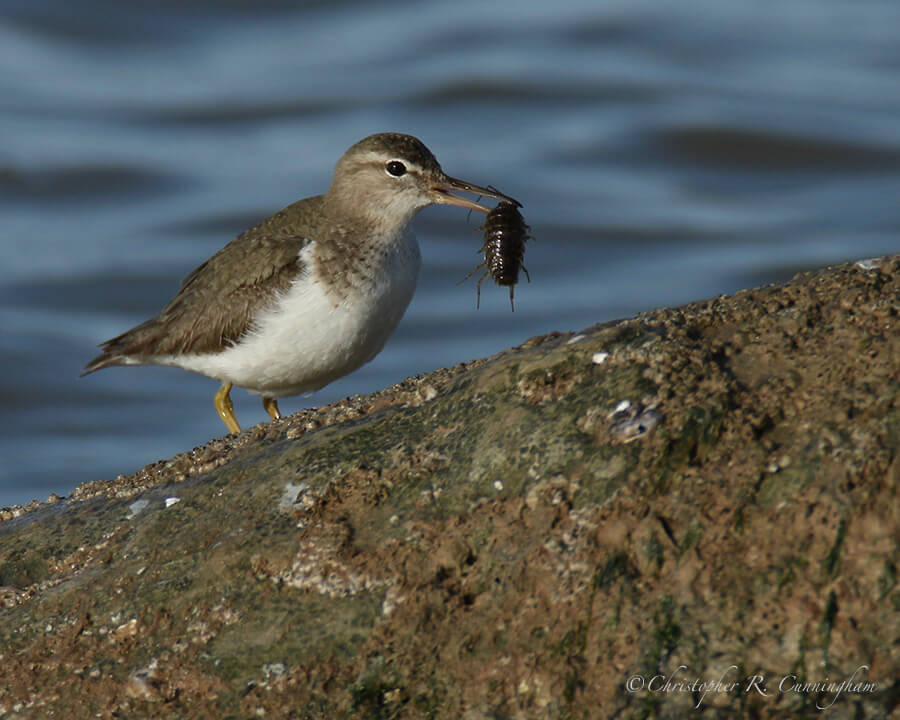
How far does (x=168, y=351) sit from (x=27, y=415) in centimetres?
540

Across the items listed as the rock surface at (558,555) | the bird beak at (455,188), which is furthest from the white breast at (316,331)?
the rock surface at (558,555)

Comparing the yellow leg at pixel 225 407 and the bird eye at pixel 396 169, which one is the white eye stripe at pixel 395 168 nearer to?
the bird eye at pixel 396 169

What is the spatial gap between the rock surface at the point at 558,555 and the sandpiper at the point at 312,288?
2417 mm

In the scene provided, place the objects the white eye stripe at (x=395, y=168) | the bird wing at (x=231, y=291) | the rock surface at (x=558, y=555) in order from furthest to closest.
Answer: the white eye stripe at (x=395, y=168), the bird wing at (x=231, y=291), the rock surface at (x=558, y=555)

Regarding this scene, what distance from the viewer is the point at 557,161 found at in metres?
16.4

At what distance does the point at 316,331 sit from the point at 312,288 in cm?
24

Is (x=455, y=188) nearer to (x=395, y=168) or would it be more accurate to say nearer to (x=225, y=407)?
(x=395, y=168)

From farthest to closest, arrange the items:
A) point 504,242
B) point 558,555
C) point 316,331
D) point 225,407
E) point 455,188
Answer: point 225,407, point 455,188, point 504,242, point 316,331, point 558,555

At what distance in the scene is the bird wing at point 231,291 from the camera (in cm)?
707

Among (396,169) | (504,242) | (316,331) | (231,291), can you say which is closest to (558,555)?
(316,331)

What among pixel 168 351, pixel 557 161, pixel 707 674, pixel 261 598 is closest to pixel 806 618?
pixel 707 674

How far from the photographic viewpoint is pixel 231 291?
7230 millimetres

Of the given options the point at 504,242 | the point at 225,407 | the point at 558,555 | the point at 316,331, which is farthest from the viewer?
the point at 225,407

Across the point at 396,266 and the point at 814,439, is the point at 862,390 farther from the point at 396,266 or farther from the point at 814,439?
the point at 396,266
